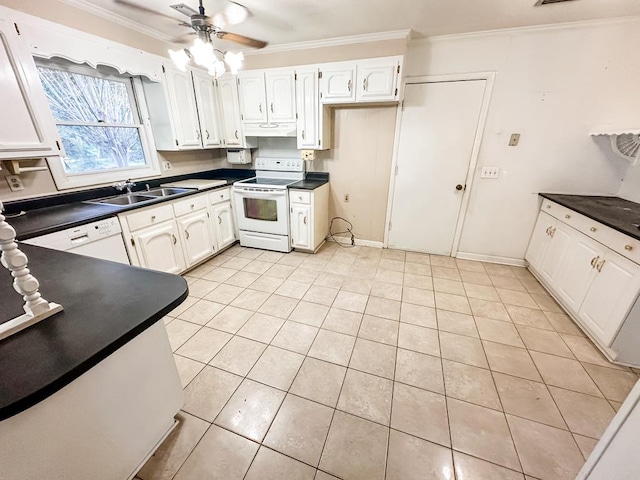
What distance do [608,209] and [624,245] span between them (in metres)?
0.68

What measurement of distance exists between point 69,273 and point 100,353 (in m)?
0.63

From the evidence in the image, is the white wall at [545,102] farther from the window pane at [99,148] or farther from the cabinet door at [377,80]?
the window pane at [99,148]

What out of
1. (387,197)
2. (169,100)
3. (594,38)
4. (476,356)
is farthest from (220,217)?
(594,38)

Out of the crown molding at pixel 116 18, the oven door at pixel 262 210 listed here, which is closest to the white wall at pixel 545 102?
the oven door at pixel 262 210

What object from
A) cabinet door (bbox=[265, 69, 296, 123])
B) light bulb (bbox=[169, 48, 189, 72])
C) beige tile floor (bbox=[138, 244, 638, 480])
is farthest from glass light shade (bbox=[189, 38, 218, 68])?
beige tile floor (bbox=[138, 244, 638, 480])

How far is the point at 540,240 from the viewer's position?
278cm

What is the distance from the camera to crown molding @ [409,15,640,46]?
7.36ft

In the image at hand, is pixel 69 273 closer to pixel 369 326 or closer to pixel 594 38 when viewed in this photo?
pixel 369 326

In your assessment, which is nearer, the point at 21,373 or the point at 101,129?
the point at 21,373

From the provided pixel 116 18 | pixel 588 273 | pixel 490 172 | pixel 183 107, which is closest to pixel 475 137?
pixel 490 172

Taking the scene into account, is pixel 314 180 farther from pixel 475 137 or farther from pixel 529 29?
pixel 529 29

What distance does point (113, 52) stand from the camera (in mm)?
2242

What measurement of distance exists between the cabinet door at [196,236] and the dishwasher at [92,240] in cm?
63

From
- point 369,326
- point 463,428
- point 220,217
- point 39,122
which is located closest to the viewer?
point 463,428
